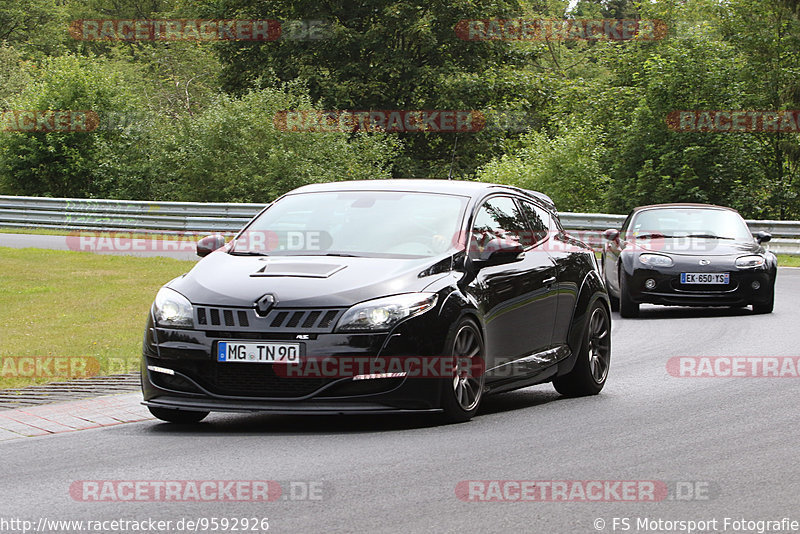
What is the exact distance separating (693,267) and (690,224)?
1144 millimetres

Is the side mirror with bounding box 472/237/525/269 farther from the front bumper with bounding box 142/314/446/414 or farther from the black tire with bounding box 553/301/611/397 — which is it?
the black tire with bounding box 553/301/611/397

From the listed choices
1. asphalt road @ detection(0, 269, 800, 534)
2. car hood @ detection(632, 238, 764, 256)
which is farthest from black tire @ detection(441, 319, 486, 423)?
car hood @ detection(632, 238, 764, 256)

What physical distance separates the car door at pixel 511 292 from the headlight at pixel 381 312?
66cm

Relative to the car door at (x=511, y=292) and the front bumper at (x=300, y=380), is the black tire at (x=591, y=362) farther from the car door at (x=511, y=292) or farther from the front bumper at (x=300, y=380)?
the front bumper at (x=300, y=380)

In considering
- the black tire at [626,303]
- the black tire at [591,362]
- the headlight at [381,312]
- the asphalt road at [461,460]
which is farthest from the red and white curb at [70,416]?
the black tire at [626,303]

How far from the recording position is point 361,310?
7.69m

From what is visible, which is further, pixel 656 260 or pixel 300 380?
pixel 656 260

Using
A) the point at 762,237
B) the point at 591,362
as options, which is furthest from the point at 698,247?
the point at 591,362

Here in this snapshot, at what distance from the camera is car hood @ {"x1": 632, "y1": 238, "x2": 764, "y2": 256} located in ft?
55.2

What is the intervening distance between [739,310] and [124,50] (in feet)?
192

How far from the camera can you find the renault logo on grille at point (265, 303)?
25.1 feet

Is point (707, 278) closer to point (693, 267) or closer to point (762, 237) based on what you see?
point (693, 267)

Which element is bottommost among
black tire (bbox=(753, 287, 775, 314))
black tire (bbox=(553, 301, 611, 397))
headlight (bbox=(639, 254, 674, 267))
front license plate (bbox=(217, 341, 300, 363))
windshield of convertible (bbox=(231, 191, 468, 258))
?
black tire (bbox=(753, 287, 775, 314))

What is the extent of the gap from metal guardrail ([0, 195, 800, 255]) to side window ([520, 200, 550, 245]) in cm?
1718
